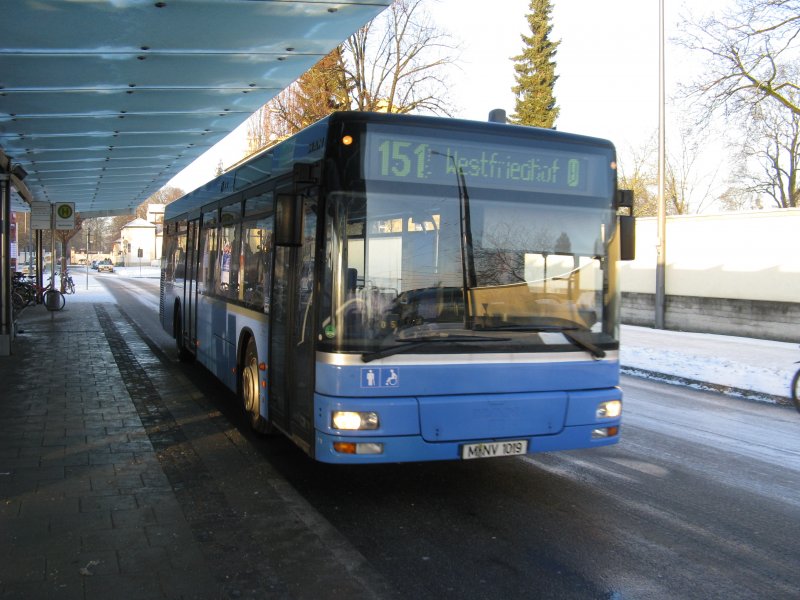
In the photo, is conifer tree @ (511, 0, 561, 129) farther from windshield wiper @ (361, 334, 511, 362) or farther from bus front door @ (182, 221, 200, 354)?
windshield wiper @ (361, 334, 511, 362)

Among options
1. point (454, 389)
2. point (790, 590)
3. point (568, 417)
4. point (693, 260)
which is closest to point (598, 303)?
point (568, 417)

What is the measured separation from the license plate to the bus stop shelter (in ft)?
15.6

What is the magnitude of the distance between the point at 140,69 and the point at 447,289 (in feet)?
20.6

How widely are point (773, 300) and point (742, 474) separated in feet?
42.1

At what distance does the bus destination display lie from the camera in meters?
4.89

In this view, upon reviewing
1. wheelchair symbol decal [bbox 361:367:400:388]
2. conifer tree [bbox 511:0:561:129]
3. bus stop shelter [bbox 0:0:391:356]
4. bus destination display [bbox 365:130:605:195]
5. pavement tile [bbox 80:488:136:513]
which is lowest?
pavement tile [bbox 80:488:136:513]

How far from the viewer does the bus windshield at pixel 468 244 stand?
4.82 meters

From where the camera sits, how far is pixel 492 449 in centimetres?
500

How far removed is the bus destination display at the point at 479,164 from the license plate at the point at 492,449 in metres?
1.90

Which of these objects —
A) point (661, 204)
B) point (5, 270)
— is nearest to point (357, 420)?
point (5, 270)

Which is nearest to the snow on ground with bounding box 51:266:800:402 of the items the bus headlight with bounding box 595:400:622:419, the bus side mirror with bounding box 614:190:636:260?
the bus headlight with bounding box 595:400:622:419

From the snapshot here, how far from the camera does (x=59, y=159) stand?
51.3ft

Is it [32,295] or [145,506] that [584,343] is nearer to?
[145,506]

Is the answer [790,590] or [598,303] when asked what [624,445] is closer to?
[598,303]
